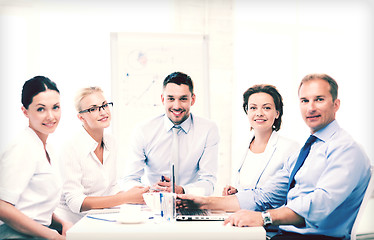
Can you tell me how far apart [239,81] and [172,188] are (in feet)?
6.04

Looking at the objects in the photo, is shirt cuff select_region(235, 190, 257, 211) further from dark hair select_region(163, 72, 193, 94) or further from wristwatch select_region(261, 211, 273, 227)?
dark hair select_region(163, 72, 193, 94)

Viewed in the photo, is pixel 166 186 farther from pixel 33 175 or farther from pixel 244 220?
pixel 244 220

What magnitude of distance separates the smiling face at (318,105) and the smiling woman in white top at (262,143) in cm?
37

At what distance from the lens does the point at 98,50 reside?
388 cm

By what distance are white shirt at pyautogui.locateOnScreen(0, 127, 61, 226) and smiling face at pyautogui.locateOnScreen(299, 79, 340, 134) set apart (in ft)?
5.88

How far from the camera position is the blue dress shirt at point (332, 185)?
237cm

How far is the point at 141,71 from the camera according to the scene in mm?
3635

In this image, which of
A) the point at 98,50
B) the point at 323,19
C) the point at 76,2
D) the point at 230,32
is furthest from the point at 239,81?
the point at 76,2

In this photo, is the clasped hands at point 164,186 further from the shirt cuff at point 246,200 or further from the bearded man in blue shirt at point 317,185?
the shirt cuff at point 246,200

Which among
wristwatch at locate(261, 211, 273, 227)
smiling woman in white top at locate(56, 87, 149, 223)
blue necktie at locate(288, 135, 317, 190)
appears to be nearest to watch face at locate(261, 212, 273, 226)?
wristwatch at locate(261, 211, 273, 227)

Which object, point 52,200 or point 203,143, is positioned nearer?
point 52,200

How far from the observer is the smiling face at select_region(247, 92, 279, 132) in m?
3.09

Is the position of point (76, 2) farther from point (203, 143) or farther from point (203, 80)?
point (203, 143)

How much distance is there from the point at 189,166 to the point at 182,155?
110 mm
